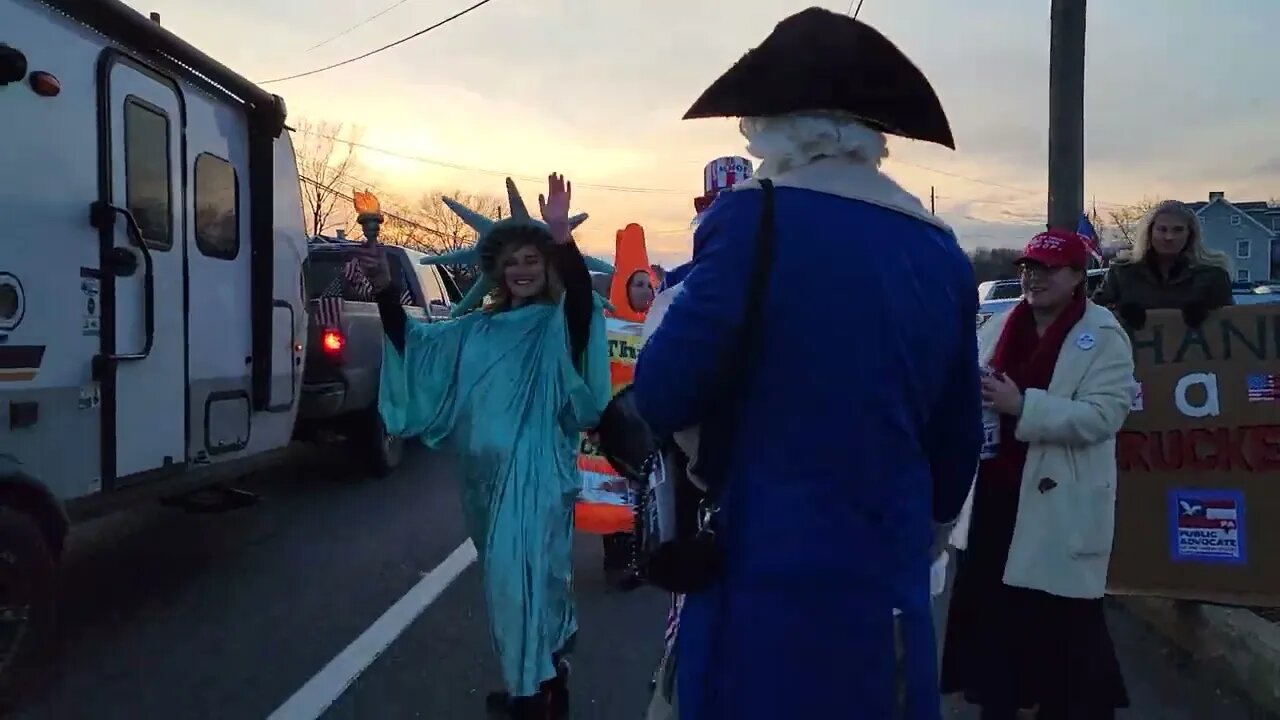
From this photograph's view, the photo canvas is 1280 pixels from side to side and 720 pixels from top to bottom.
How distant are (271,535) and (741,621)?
20.9 ft

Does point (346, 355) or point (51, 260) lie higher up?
point (51, 260)

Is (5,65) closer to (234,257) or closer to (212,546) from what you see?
(234,257)

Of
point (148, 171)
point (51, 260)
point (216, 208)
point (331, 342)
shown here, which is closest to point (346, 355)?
point (331, 342)

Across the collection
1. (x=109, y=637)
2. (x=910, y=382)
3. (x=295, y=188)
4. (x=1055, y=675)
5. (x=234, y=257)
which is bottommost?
(x=109, y=637)

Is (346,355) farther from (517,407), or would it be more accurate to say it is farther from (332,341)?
(517,407)

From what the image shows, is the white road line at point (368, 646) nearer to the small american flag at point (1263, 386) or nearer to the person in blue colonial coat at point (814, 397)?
the person in blue colonial coat at point (814, 397)

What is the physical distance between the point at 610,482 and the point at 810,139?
468cm

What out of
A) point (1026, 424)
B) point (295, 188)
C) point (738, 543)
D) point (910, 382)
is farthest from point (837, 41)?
point (295, 188)

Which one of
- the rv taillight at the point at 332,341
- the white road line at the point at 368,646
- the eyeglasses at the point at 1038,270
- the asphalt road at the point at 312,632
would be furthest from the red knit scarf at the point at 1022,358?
the rv taillight at the point at 332,341

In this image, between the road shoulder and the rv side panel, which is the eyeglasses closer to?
the road shoulder

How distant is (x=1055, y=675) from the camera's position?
3.29 metres

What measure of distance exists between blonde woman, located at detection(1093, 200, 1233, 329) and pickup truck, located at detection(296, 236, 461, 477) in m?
4.36

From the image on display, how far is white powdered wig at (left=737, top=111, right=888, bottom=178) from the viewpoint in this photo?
69.6 inches

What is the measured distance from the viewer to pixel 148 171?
520 centimetres
